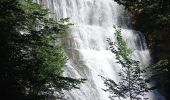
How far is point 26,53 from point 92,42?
14525 mm

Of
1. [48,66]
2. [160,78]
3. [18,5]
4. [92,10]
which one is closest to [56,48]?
[48,66]

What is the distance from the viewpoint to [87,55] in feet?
88.8

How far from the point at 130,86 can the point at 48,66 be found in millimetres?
3820

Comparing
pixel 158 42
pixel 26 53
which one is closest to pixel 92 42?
pixel 158 42

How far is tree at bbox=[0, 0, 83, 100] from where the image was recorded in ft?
48.4

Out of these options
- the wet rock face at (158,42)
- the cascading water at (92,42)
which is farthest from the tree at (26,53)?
the wet rock face at (158,42)

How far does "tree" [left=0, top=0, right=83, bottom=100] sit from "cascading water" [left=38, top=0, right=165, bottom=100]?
5286 millimetres

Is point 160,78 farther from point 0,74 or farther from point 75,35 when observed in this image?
point 0,74

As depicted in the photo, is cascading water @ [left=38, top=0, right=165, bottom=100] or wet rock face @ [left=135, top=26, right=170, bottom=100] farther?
wet rock face @ [left=135, top=26, right=170, bottom=100]

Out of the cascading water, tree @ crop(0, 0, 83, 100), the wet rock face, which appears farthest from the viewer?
the wet rock face

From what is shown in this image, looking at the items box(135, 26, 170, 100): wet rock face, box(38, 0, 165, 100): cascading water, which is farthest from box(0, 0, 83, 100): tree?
box(135, 26, 170, 100): wet rock face

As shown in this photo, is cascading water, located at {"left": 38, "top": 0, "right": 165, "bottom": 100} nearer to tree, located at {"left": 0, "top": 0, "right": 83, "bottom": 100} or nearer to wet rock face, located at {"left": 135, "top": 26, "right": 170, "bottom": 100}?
wet rock face, located at {"left": 135, "top": 26, "right": 170, "bottom": 100}

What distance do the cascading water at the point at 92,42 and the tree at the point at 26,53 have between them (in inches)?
208

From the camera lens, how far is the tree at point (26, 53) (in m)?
14.8
